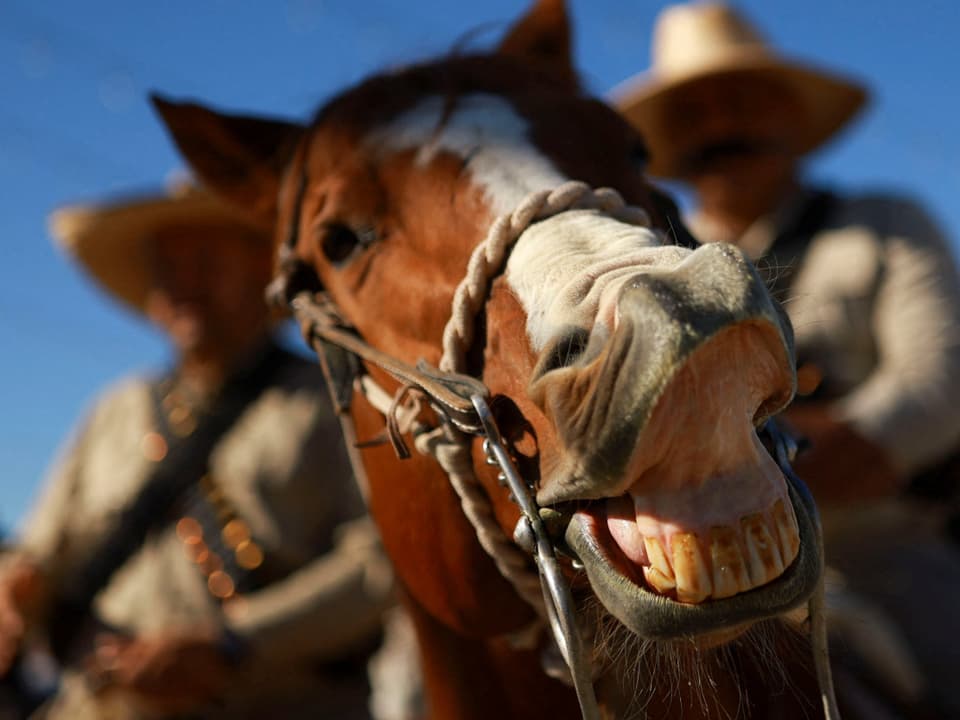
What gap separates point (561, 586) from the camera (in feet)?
4.91

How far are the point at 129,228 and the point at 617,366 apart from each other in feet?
12.4

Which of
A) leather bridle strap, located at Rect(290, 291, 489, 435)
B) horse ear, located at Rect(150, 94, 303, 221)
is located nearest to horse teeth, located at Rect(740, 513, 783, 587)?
leather bridle strap, located at Rect(290, 291, 489, 435)

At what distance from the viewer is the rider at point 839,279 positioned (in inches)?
122

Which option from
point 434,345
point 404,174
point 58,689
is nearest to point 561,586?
point 434,345

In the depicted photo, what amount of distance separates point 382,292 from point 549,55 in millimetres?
1201

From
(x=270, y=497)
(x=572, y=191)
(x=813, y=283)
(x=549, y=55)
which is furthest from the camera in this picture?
(x=270, y=497)

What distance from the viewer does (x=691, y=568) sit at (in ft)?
4.34

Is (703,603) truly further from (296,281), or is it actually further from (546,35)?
(546,35)

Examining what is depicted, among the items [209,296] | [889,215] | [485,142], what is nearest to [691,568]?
[485,142]

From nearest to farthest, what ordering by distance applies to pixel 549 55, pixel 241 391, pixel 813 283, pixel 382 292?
pixel 382 292 < pixel 549 55 < pixel 813 283 < pixel 241 391

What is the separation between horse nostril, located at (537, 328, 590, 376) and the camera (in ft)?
4.50

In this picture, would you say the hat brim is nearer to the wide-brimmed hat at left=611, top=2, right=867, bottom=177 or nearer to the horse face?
the wide-brimmed hat at left=611, top=2, right=867, bottom=177

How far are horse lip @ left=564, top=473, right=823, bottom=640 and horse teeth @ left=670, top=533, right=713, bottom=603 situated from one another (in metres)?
0.02

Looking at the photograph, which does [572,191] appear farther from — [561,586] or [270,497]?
[270,497]
